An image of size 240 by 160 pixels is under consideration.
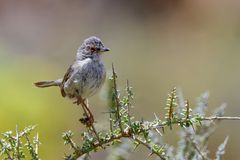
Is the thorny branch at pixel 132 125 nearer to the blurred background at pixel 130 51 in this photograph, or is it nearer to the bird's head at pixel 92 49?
the bird's head at pixel 92 49

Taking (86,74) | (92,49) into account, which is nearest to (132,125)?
(86,74)

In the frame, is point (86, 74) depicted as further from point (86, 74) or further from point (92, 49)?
point (92, 49)

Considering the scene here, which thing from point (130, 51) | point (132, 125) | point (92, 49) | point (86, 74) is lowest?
point (132, 125)

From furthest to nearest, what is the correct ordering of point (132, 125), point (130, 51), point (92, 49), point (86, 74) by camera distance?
point (130, 51) < point (92, 49) < point (86, 74) < point (132, 125)

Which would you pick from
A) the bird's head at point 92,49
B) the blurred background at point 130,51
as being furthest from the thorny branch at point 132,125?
the blurred background at point 130,51

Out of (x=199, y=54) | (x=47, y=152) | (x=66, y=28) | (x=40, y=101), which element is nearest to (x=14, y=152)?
(x=47, y=152)

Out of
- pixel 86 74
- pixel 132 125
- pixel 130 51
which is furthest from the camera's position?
pixel 130 51

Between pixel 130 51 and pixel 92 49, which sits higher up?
pixel 130 51
